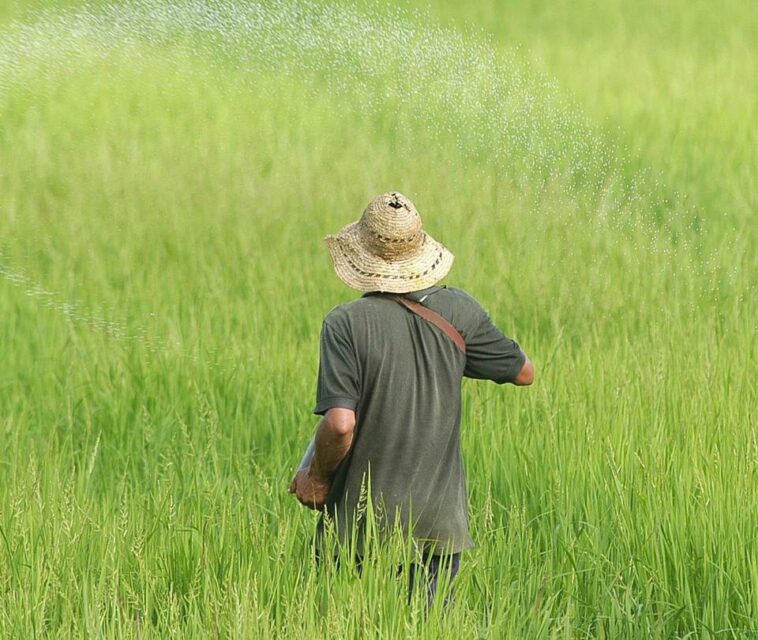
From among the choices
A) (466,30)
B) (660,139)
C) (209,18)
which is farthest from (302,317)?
(209,18)

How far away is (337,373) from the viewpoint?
10.5ft

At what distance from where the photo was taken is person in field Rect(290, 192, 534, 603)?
10.6 ft

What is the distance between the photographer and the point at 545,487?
4348 mm

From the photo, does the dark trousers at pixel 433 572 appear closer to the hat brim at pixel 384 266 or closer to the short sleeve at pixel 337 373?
the short sleeve at pixel 337 373

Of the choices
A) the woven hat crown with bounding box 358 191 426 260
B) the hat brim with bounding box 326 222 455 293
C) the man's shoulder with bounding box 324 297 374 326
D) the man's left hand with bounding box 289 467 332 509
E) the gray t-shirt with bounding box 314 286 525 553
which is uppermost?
the woven hat crown with bounding box 358 191 426 260

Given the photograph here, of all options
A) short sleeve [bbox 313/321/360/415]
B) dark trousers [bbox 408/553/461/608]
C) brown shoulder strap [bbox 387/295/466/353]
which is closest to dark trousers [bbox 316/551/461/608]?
dark trousers [bbox 408/553/461/608]

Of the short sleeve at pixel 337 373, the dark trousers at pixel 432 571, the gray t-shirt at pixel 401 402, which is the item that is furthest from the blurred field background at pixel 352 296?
the short sleeve at pixel 337 373

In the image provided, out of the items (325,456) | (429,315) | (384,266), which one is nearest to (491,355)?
(429,315)

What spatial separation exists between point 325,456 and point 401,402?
205 millimetres

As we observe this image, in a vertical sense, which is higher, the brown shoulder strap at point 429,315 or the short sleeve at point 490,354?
the brown shoulder strap at point 429,315

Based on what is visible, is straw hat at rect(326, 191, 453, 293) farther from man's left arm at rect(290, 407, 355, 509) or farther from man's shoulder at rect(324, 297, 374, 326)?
man's left arm at rect(290, 407, 355, 509)

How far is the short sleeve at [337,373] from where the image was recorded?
320cm

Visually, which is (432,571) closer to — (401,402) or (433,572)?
(433,572)

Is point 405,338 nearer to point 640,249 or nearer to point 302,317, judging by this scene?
point 302,317
